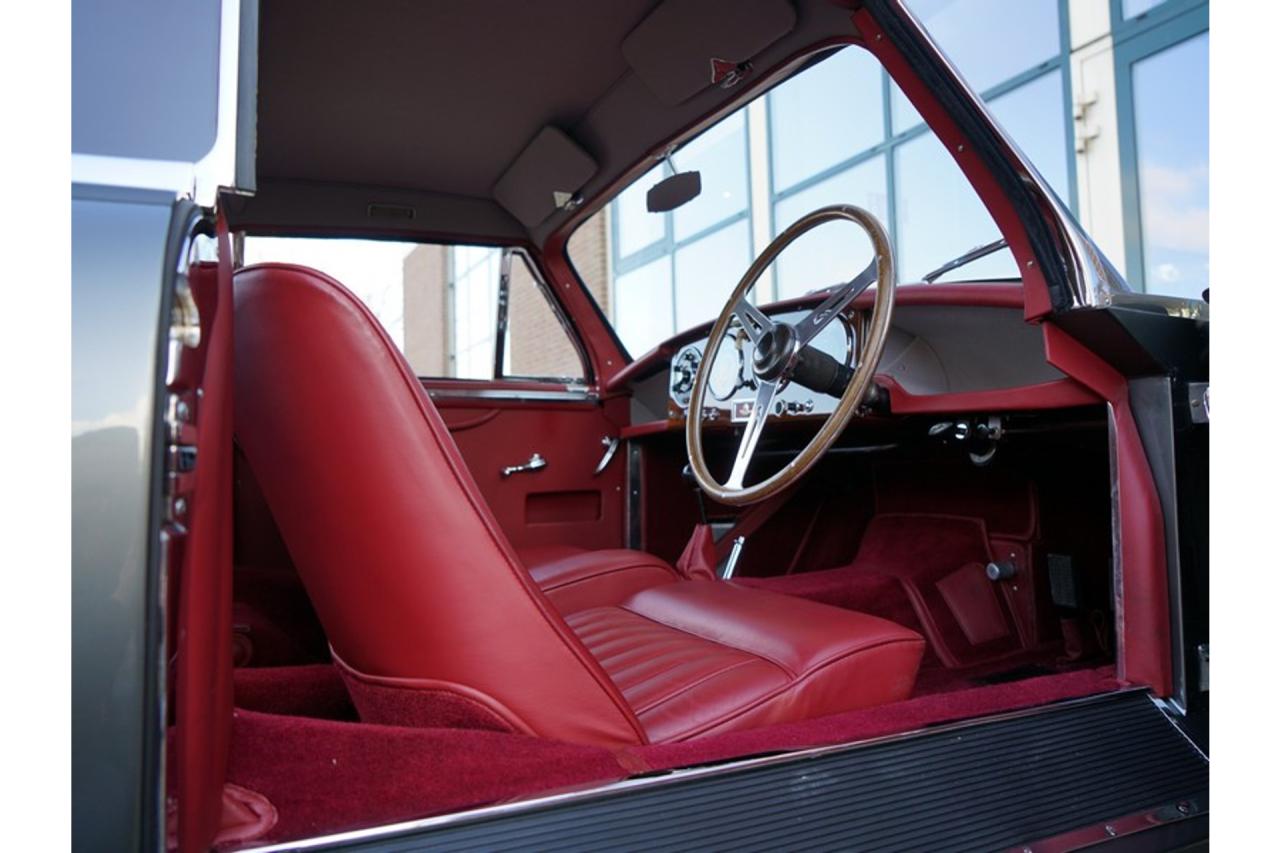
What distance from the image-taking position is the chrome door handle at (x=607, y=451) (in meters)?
2.80

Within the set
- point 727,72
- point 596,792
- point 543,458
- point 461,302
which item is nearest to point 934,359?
point 727,72

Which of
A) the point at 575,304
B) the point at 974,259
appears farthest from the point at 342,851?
the point at 575,304

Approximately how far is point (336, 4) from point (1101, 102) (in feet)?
16.3

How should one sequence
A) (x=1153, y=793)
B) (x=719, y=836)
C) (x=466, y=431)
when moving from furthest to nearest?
(x=466, y=431) < (x=1153, y=793) < (x=719, y=836)

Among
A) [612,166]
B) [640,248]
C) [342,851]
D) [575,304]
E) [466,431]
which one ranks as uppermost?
[640,248]

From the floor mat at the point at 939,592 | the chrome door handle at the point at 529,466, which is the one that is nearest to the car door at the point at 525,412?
the chrome door handle at the point at 529,466

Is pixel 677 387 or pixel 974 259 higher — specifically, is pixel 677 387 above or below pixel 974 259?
below

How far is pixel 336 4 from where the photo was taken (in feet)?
5.73

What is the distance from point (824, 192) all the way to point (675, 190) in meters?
5.11

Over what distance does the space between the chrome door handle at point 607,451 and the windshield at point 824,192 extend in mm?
1227

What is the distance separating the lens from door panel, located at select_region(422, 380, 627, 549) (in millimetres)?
2594

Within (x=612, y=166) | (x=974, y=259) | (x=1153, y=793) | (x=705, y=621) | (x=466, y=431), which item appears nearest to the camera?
(x=1153, y=793)

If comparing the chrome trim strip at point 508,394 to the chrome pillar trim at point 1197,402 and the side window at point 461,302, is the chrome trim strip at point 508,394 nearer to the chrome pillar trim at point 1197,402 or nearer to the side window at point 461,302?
the side window at point 461,302
